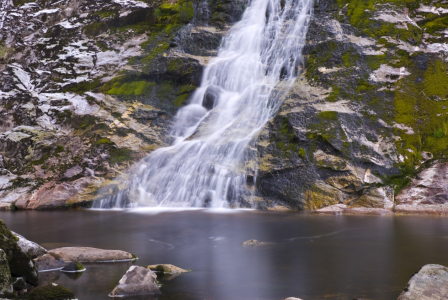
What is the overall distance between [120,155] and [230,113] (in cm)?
617

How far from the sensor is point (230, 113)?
2297 centimetres

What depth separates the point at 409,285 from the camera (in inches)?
224

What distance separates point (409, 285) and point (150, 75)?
75.2 ft

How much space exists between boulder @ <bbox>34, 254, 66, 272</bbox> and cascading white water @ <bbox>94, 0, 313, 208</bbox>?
35.4 feet

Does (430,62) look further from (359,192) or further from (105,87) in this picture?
(105,87)

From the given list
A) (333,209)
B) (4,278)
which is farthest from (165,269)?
(333,209)

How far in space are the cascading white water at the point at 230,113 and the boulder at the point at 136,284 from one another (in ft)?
38.5

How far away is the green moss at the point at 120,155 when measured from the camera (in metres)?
20.9

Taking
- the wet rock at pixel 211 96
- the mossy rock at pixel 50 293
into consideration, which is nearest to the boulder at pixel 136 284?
the mossy rock at pixel 50 293

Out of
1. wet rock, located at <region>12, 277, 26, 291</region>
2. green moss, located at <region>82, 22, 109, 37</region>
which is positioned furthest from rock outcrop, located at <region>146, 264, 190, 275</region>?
green moss, located at <region>82, 22, 109, 37</region>

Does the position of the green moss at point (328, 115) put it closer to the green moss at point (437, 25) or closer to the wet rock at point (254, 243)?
the green moss at point (437, 25)

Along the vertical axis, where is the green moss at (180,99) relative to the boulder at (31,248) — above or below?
above

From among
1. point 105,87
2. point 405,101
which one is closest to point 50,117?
point 105,87

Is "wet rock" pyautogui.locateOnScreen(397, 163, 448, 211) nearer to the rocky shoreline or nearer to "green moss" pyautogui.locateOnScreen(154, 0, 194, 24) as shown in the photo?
the rocky shoreline
